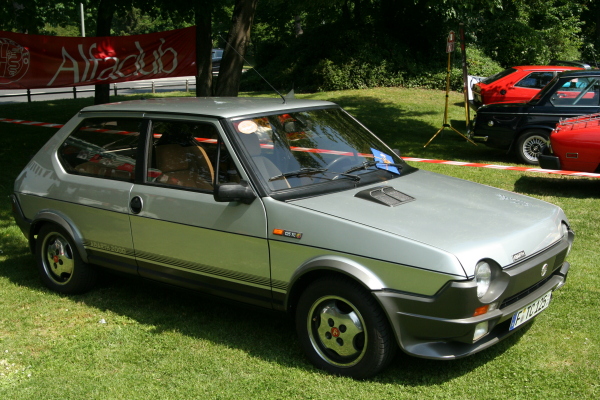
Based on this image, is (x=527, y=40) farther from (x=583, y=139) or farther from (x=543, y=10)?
(x=583, y=139)

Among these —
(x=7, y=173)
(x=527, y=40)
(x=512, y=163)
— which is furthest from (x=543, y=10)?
(x=7, y=173)

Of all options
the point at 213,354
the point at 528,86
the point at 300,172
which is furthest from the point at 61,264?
the point at 528,86

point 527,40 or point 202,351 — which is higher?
point 527,40

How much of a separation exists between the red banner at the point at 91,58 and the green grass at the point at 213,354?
267 inches

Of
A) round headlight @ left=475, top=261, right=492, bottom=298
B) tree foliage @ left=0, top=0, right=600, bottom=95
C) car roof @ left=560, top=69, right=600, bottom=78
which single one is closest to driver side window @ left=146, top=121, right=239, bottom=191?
round headlight @ left=475, top=261, right=492, bottom=298

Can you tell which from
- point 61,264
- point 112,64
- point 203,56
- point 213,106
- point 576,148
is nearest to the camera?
point 213,106

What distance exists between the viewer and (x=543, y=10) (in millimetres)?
31031

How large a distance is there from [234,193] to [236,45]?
821cm

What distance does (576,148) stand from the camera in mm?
9555

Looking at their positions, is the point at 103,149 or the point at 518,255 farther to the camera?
the point at 103,149

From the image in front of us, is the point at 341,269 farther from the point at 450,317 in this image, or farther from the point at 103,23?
the point at 103,23

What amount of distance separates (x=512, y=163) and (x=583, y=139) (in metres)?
2.92

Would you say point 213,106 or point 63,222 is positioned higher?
point 213,106

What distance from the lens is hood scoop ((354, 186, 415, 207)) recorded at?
4.41 m
